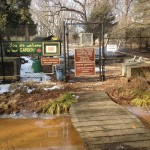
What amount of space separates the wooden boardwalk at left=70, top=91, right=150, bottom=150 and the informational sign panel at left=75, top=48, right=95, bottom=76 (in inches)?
113

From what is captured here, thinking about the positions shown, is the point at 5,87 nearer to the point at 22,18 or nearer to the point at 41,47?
the point at 41,47

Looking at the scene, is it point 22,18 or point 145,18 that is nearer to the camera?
point 145,18

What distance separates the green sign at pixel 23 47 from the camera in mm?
11966

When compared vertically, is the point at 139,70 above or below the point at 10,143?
above

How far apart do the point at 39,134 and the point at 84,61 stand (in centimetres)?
569

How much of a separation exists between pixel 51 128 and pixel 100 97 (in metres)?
2.88

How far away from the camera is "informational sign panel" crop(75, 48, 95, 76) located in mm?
12008

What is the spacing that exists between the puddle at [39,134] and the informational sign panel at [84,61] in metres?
4.13

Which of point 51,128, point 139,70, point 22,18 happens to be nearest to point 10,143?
point 51,128

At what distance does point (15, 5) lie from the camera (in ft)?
90.2

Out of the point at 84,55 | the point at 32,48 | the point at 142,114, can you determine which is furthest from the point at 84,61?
the point at 142,114

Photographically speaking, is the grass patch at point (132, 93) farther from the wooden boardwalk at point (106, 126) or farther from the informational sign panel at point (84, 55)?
the informational sign panel at point (84, 55)

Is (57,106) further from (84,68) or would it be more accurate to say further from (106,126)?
(84,68)

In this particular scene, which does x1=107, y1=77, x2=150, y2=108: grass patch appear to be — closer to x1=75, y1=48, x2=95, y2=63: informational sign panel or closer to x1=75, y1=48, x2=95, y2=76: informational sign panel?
x1=75, y1=48, x2=95, y2=76: informational sign panel
